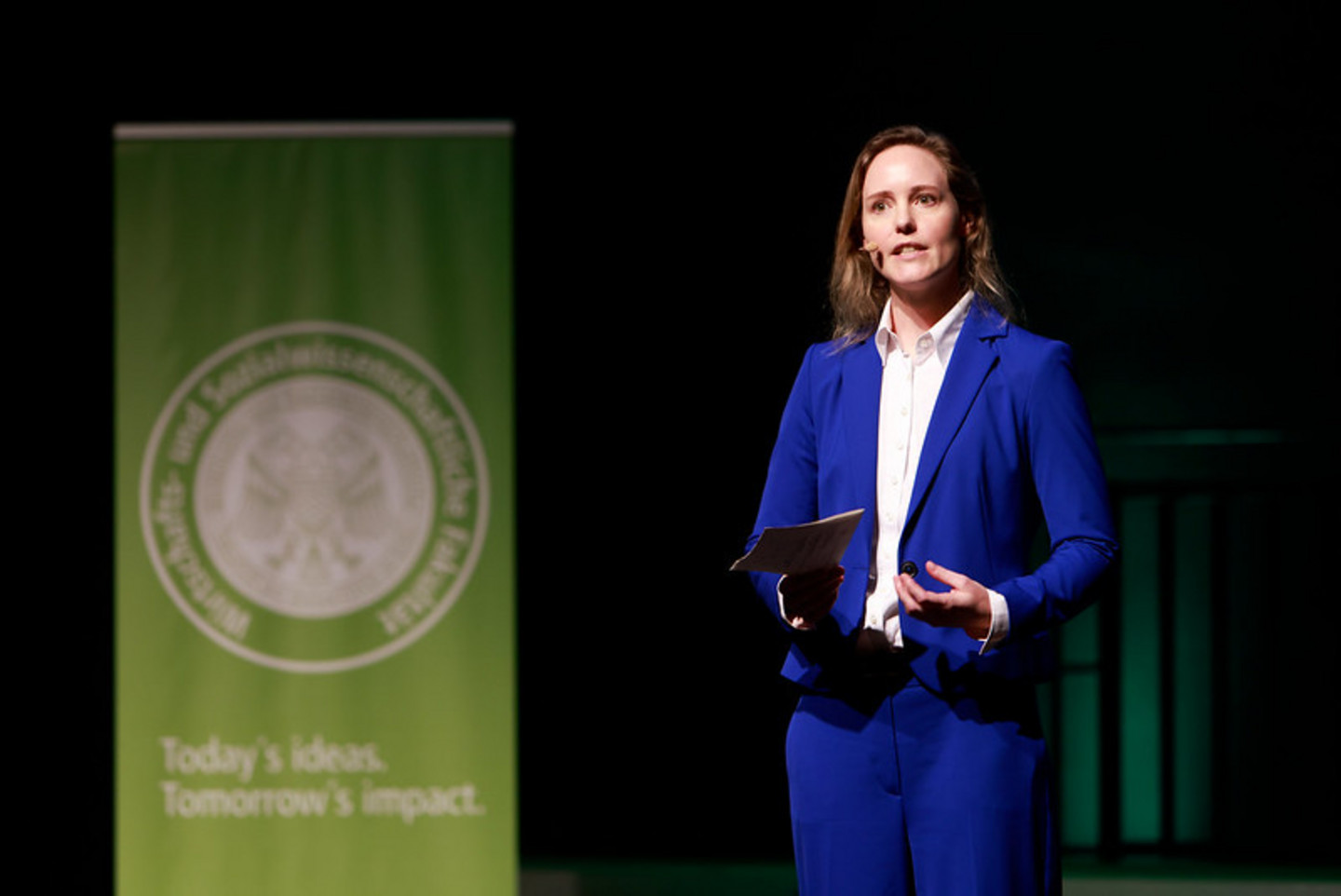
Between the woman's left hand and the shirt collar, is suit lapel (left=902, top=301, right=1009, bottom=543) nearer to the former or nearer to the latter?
the shirt collar

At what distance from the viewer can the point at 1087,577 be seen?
184 centimetres

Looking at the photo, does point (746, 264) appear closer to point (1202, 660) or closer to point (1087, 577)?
point (1202, 660)

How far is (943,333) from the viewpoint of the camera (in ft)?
6.51

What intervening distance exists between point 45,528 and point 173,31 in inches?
52.0

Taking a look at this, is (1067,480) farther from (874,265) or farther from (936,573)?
(874,265)

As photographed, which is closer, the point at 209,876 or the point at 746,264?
the point at 209,876

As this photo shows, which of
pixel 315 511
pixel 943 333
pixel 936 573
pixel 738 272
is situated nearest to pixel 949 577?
pixel 936 573

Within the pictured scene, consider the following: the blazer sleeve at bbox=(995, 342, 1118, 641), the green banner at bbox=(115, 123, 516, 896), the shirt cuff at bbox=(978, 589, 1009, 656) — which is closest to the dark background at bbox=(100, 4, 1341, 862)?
the green banner at bbox=(115, 123, 516, 896)

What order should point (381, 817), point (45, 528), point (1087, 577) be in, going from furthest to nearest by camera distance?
point (45, 528)
point (381, 817)
point (1087, 577)

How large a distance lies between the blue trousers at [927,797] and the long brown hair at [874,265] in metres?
0.48

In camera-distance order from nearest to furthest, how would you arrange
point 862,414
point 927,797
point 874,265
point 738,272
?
1. point 927,797
2. point 862,414
3. point 874,265
4. point 738,272

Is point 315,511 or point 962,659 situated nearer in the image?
point 962,659

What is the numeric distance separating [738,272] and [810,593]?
2661 mm

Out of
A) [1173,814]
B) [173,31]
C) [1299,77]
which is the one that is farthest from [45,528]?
[1299,77]
